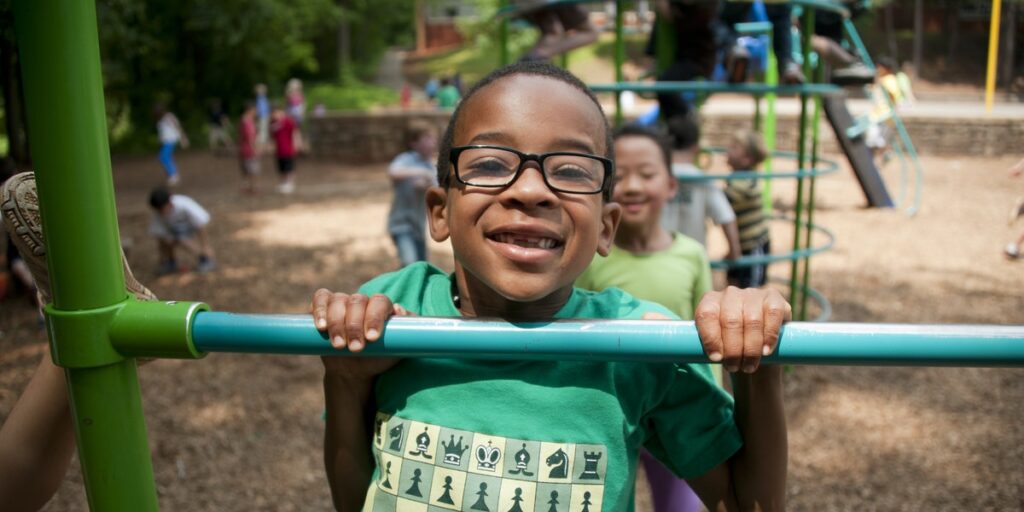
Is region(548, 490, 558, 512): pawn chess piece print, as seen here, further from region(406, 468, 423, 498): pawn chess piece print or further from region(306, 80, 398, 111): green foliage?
region(306, 80, 398, 111): green foliage

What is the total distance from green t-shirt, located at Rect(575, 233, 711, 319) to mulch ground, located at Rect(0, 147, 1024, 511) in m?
1.00

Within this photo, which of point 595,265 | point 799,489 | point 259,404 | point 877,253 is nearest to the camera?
point 595,265

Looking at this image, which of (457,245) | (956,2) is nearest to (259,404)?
(457,245)

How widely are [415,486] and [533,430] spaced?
18 centimetres

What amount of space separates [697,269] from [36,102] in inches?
76.9

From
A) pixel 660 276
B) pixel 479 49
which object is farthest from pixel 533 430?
pixel 479 49

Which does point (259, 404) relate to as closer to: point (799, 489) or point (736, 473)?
point (799, 489)

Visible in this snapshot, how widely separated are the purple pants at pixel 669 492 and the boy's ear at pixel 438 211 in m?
1.19

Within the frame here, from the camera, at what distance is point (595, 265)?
2.48 m

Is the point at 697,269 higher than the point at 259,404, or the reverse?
the point at 697,269

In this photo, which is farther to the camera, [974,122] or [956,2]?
[956,2]

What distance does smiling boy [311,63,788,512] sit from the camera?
1.11 meters

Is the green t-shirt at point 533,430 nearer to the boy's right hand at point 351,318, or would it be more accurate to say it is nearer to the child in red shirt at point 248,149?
the boy's right hand at point 351,318

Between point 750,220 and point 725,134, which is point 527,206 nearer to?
point 750,220
